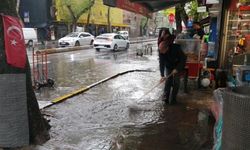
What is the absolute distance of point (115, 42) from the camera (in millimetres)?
30594

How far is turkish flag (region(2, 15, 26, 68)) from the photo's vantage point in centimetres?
522

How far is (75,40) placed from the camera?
34.3 metres

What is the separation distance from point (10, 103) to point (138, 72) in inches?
406

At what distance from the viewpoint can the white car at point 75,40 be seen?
110ft

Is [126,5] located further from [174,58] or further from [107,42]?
[107,42]

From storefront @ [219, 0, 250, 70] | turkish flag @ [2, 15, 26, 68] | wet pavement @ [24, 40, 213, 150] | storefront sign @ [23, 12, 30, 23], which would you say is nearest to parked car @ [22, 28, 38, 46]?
storefront sign @ [23, 12, 30, 23]

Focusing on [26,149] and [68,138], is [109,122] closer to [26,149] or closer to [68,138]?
[68,138]

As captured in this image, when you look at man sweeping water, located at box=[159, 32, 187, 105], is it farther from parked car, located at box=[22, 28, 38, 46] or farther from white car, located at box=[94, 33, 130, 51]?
parked car, located at box=[22, 28, 38, 46]

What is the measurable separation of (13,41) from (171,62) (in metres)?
4.45

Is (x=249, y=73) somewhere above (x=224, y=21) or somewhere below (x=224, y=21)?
below

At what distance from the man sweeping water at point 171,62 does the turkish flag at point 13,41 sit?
3.95m

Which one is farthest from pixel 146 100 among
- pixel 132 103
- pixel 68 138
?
pixel 68 138

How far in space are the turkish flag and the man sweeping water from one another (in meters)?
3.95

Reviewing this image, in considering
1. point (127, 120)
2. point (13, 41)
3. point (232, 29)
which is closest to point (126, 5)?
point (232, 29)
